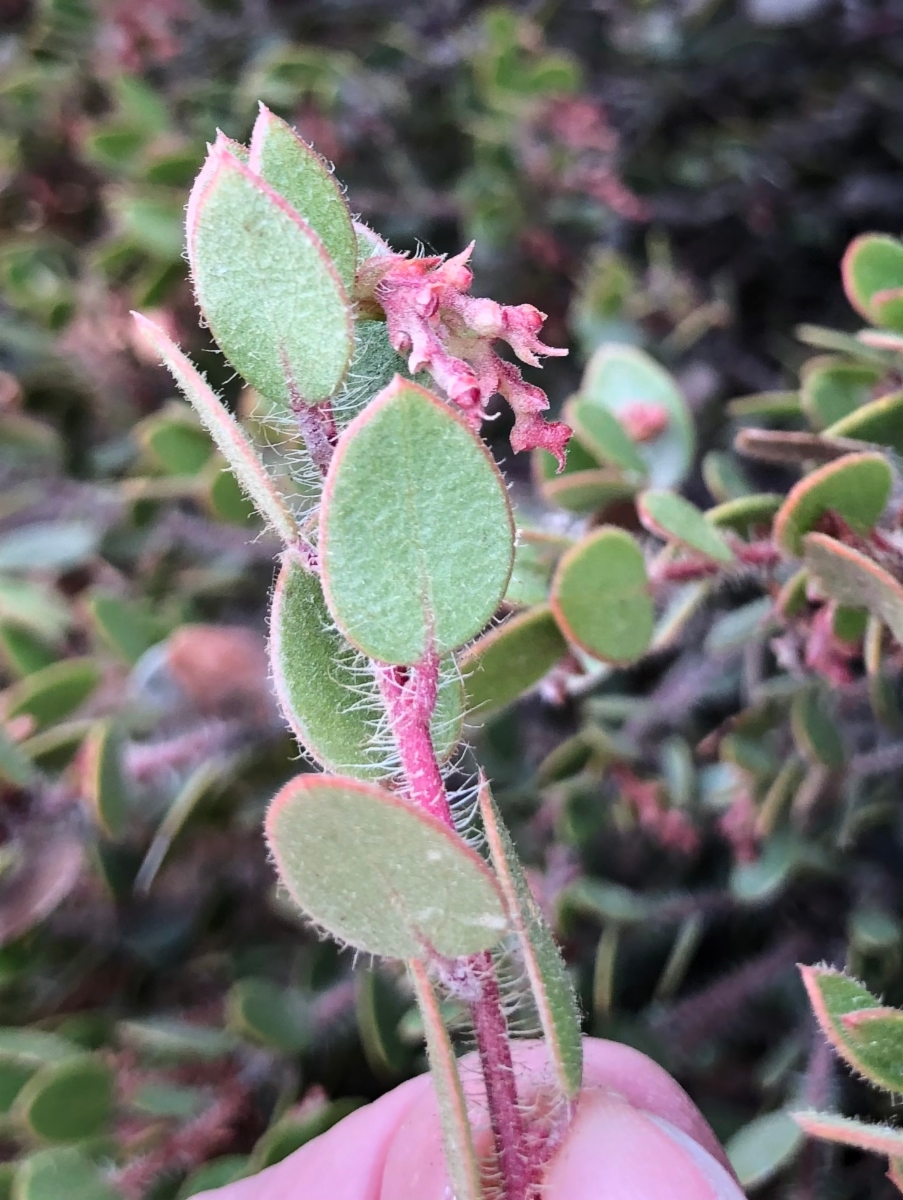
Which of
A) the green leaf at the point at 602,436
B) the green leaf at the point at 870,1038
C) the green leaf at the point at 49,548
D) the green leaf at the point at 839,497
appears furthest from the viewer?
the green leaf at the point at 49,548

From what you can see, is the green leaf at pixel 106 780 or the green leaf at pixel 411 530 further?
the green leaf at pixel 106 780

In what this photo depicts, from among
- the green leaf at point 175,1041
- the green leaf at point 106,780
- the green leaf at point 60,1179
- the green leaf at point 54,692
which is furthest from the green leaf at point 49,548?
the green leaf at point 60,1179

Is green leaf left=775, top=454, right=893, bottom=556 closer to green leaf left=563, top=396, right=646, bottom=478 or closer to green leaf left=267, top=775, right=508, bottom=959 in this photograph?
green leaf left=563, top=396, right=646, bottom=478

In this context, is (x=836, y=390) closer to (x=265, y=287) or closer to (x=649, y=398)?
(x=649, y=398)

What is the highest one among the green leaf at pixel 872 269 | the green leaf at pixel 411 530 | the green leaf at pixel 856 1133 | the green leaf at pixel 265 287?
the green leaf at pixel 265 287

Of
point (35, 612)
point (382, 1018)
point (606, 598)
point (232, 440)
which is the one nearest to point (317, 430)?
point (232, 440)

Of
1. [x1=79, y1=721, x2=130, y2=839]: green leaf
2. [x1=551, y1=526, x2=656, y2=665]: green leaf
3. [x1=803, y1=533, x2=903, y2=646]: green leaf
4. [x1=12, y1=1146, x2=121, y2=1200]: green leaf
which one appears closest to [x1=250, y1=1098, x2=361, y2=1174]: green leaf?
[x1=12, y1=1146, x2=121, y2=1200]: green leaf

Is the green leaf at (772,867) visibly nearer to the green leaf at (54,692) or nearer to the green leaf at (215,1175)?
the green leaf at (215,1175)
